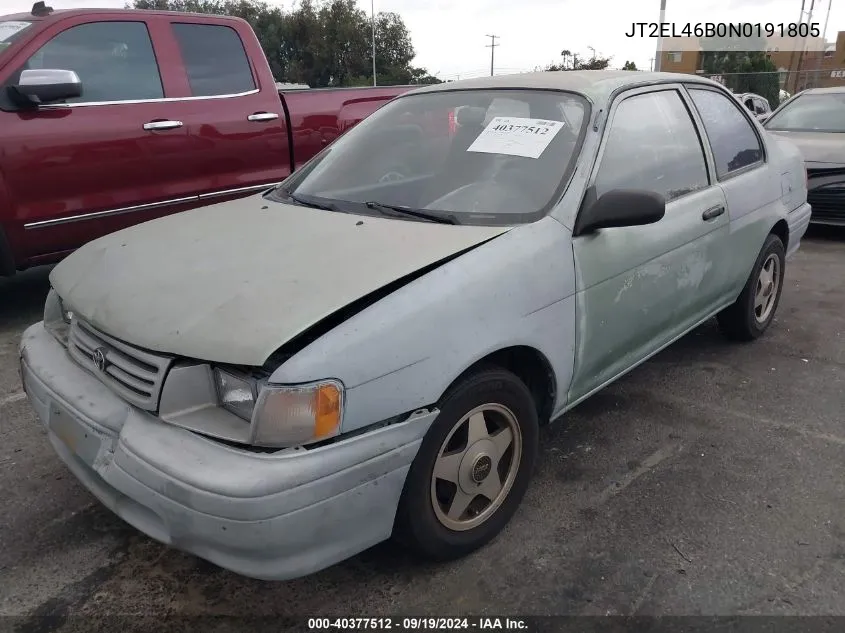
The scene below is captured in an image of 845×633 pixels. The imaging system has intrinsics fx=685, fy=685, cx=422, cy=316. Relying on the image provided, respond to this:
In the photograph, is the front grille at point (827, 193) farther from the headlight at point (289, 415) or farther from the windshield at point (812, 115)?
the headlight at point (289, 415)

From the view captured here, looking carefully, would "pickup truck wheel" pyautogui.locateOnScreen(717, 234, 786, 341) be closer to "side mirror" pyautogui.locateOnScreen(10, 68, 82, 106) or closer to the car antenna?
"side mirror" pyautogui.locateOnScreen(10, 68, 82, 106)

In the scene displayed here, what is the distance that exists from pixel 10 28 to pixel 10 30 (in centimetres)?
4

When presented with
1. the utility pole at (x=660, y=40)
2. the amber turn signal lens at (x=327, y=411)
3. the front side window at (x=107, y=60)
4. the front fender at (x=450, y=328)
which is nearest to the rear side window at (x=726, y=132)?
the front fender at (x=450, y=328)

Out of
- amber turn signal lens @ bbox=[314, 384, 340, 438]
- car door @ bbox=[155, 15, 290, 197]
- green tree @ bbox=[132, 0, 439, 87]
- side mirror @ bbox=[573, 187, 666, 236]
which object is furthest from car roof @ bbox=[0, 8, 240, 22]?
green tree @ bbox=[132, 0, 439, 87]

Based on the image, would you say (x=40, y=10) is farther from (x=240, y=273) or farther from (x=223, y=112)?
(x=240, y=273)

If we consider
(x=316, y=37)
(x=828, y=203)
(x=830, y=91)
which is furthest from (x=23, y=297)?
(x=316, y=37)

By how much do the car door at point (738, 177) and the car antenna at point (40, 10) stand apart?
414 cm

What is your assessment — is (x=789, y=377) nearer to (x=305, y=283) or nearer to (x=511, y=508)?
(x=511, y=508)

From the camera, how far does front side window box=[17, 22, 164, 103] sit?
441cm

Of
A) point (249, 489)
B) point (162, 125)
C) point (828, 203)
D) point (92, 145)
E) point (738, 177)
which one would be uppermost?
point (162, 125)

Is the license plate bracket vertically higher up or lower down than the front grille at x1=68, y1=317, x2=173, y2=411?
lower down

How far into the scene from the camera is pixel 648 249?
9.49 ft

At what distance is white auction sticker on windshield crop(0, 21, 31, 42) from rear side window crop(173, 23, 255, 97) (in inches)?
37.9

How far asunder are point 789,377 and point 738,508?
1508 millimetres
